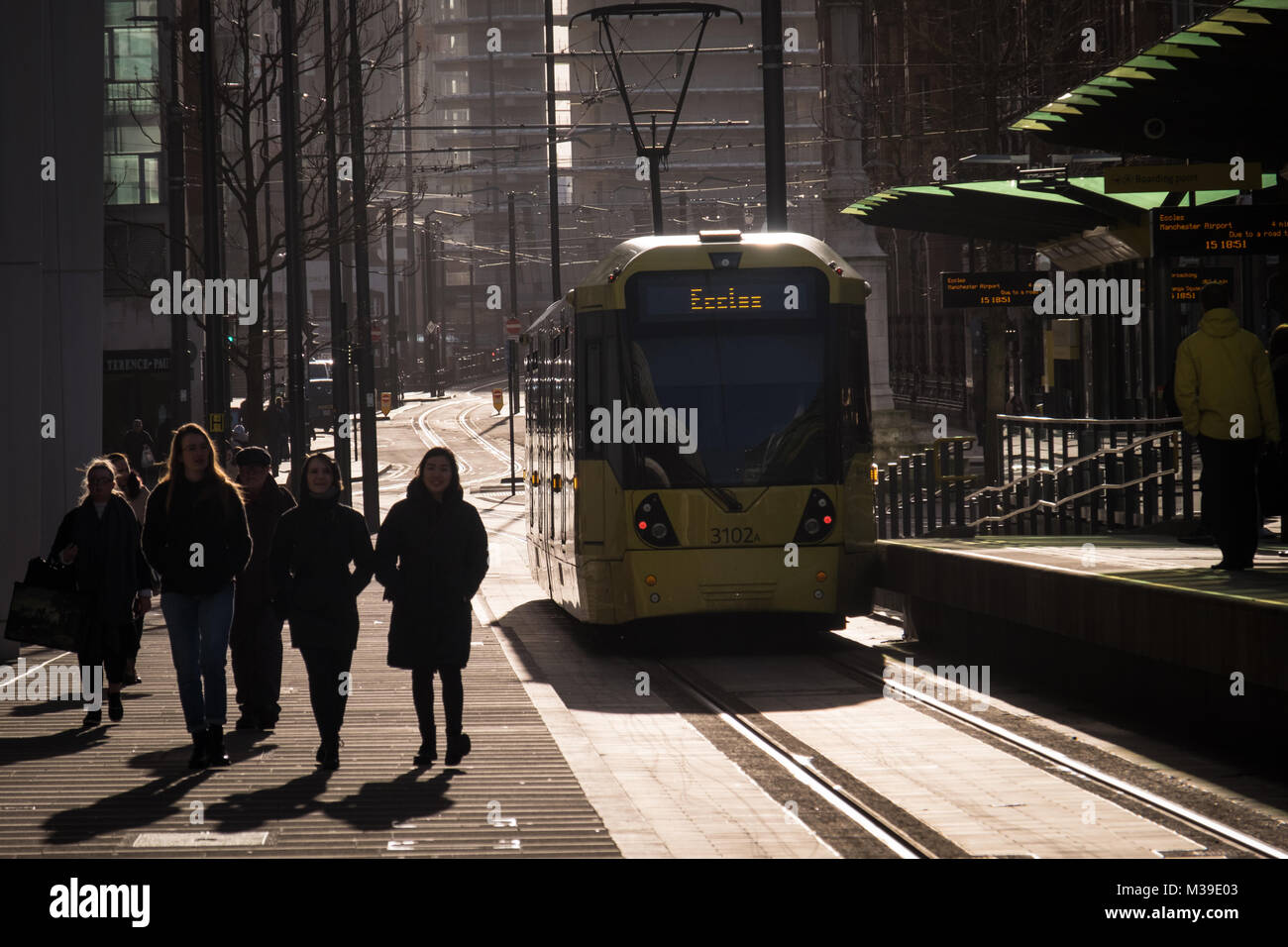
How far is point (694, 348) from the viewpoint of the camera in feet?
51.7

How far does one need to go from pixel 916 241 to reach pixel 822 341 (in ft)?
168

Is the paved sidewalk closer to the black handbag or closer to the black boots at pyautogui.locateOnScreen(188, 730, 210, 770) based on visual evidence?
the black boots at pyautogui.locateOnScreen(188, 730, 210, 770)

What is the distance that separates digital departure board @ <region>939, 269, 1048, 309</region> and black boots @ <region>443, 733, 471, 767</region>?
12959 millimetres

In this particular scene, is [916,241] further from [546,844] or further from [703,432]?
[546,844]

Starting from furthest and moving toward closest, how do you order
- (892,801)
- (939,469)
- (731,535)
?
(939,469), (731,535), (892,801)

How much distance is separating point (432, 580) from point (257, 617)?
1896 millimetres

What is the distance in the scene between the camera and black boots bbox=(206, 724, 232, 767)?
412 inches

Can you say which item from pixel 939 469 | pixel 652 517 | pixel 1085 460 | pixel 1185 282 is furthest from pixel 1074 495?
pixel 652 517

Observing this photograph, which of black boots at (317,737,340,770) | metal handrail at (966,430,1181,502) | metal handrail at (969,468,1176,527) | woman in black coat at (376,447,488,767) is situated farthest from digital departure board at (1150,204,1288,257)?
black boots at (317,737,340,770)

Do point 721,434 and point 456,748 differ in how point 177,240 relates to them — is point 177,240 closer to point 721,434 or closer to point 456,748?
point 721,434

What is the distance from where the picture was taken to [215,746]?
413 inches

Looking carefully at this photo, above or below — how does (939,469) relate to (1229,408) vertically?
below
